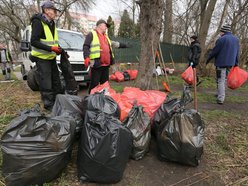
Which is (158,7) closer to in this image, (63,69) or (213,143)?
(63,69)

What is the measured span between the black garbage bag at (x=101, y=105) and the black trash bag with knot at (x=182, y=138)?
598 millimetres

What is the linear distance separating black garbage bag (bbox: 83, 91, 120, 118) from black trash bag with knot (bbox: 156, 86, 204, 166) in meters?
0.60

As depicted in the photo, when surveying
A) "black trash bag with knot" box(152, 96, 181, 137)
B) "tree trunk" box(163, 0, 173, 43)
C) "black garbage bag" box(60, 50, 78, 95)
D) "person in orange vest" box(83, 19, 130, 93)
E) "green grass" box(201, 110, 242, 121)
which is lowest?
"green grass" box(201, 110, 242, 121)

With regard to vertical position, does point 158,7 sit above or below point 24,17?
below

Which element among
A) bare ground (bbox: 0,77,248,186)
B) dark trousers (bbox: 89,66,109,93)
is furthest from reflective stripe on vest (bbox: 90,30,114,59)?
bare ground (bbox: 0,77,248,186)

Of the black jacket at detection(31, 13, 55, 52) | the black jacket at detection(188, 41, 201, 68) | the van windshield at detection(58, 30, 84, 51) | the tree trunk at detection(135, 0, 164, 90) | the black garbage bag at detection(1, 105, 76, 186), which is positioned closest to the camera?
the black garbage bag at detection(1, 105, 76, 186)

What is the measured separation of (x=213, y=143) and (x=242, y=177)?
2.09 feet

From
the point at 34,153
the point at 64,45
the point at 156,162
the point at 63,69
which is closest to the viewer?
the point at 34,153

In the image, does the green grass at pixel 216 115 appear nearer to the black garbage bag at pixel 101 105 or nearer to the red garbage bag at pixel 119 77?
the black garbage bag at pixel 101 105

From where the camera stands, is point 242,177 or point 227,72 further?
point 227,72

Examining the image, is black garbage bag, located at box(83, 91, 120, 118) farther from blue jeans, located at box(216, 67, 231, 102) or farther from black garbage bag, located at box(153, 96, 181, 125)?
blue jeans, located at box(216, 67, 231, 102)

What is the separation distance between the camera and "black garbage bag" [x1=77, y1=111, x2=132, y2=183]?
1.85 metres

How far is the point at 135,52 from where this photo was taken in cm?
1109

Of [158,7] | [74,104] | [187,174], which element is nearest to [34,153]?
[74,104]
